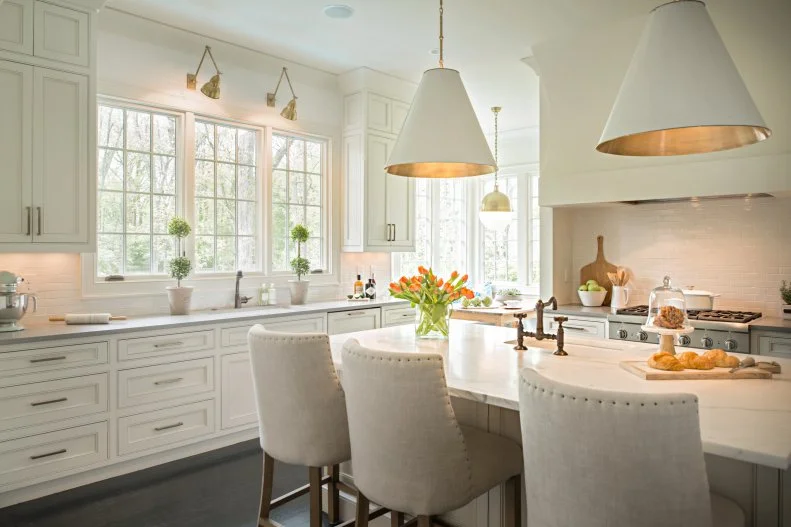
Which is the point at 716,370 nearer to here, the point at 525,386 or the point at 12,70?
the point at 525,386

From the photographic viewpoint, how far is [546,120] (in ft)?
15.4

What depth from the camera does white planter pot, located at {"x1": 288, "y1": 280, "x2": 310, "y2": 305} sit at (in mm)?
5020

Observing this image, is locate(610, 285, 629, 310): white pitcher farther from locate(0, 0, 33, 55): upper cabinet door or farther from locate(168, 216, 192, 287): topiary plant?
locate(0, 0, 33, 55): upper cabinet door

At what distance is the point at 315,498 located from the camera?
2369mm

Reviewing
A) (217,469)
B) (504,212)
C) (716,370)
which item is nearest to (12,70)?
(217,469)

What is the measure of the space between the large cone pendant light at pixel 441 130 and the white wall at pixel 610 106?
218 cm

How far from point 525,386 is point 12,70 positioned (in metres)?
3.50

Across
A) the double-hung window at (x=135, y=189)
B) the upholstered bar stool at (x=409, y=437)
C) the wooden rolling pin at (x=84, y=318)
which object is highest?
the double-hung window at (x=135, y=189)

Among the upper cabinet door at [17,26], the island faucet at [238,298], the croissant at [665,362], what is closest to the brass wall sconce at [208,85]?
the upper cabinet door at [17,26]

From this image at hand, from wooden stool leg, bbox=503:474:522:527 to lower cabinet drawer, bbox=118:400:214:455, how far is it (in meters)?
2.46

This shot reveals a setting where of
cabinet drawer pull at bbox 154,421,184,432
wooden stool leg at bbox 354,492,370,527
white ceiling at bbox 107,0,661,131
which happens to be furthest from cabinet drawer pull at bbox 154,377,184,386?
white ceiling at bbox 107,0,661,131

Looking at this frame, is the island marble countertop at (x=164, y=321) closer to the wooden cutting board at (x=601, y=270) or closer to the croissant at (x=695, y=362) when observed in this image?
the wooden cutting board at (x=601, y=270)

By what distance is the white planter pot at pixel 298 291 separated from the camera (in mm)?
5020

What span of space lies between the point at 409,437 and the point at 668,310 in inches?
44.7
